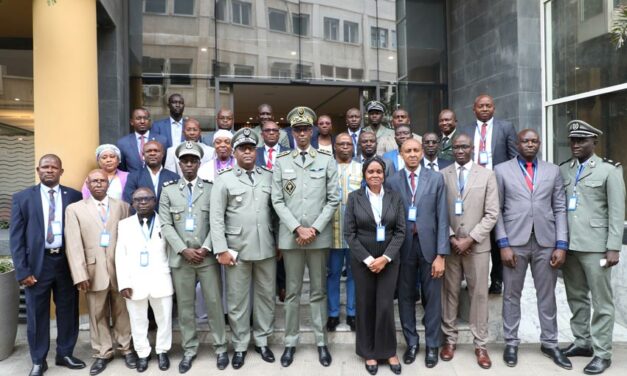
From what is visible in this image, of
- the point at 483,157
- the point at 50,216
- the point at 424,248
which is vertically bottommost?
the point at 424,248

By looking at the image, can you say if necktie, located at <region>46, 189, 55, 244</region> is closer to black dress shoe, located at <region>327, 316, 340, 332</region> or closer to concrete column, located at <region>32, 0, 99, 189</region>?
concrete column, located at <region>32, 0, 99, 189</region>

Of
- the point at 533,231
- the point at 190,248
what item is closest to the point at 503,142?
the point at 533,231

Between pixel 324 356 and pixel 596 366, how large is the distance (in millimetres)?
2496

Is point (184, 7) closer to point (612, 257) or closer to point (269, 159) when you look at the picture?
point (269, 159)

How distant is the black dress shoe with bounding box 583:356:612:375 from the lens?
437 centimetres

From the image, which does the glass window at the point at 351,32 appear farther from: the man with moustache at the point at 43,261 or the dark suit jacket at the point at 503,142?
the man with moustache at the point at 43,261

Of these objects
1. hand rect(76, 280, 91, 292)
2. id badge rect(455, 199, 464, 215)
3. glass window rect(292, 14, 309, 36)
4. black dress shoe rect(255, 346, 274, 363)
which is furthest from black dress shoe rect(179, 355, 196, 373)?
glass window rect(292, 14, 309, 36)

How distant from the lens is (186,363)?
177 inches

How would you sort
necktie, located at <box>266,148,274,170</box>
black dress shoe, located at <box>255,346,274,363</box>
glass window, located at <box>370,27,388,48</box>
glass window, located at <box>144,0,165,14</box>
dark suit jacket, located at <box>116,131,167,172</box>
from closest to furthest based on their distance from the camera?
1. black dress shoe, located at <box>255,346,274,363</box>
2. necktie, located at <box>266,148,274,170</box>
3. dark suit jacket, located at <box>116,131,167,172</box>
4. glass window, located at <box>144,0,165,14</box>
5. glass window, located at <box>370,27,388,48</box>

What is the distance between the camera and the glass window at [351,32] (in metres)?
9.55

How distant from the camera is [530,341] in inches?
203

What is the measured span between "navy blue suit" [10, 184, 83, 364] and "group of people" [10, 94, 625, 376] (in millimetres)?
12

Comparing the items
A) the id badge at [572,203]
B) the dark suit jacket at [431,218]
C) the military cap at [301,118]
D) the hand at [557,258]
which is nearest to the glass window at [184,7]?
the military cap at [301,118]

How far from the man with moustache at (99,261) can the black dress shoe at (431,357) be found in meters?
2.77
